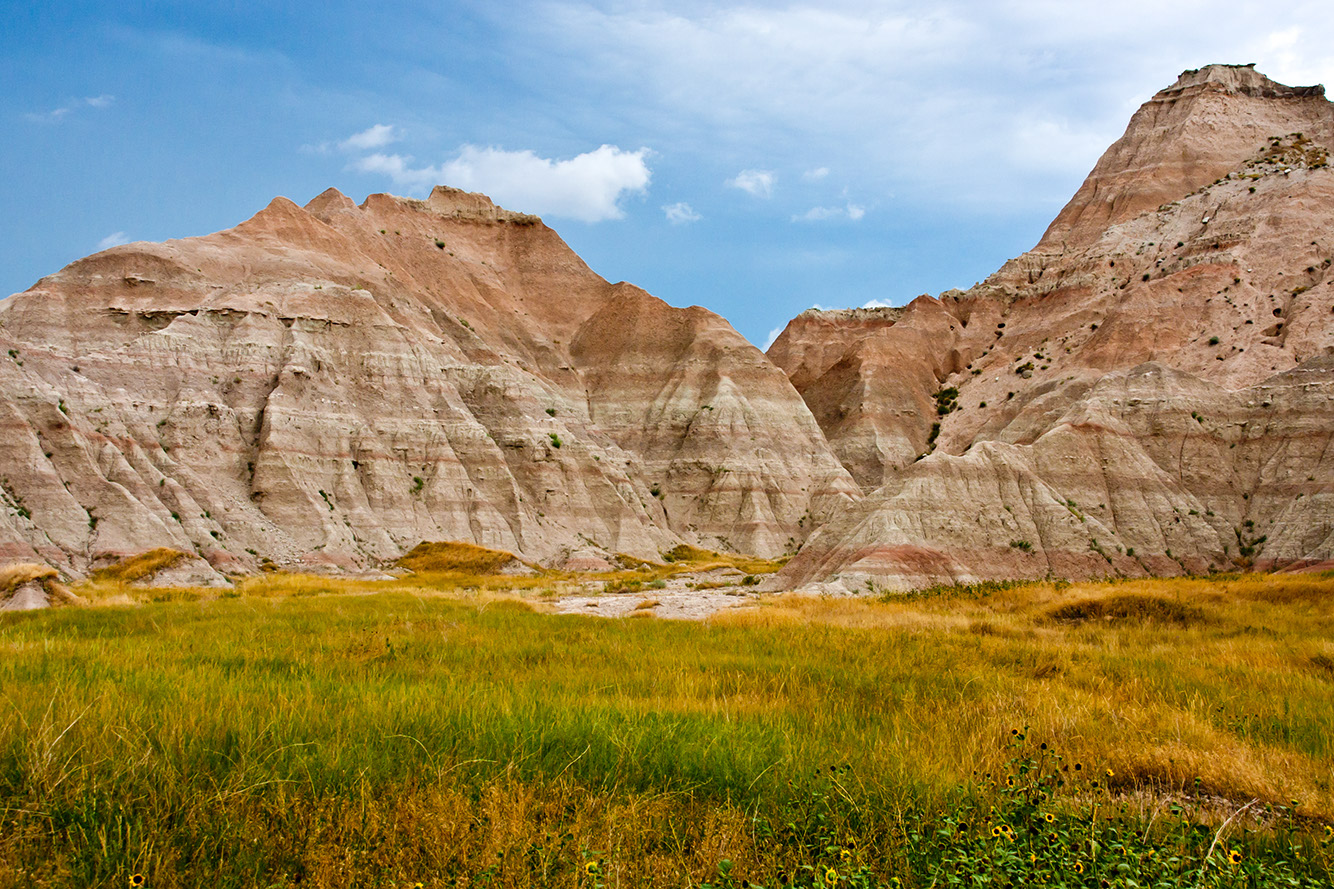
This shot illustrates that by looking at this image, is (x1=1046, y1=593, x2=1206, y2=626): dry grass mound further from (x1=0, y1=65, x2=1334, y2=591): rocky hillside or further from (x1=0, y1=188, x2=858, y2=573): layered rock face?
(x1=0, y1=188, x2=858, y2=573): layered rock face

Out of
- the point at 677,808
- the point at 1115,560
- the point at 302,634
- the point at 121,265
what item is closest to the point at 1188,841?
the point at 677,808

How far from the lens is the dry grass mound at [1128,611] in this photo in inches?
623

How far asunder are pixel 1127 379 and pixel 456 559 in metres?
44.0

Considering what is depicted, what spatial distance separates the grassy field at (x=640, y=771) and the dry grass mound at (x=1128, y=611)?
815 cm

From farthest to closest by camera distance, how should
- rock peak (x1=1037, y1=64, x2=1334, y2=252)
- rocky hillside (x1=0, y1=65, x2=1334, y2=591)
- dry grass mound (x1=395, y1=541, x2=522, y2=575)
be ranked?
1. rock peak (x1=1037, y1=64, x2=1334, y2=252)
2. dry grass mound (x1=395, y1=541, x2=522, y2=575)
3. rocky hillside (x1=0, y1=65, x2=1334, y2=591)

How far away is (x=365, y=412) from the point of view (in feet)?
195

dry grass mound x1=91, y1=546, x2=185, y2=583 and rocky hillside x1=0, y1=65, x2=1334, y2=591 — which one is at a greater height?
→ rocky hillside x1=0, y1=65, x2=1334, y2=591

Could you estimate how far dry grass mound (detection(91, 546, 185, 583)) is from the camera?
33.6m

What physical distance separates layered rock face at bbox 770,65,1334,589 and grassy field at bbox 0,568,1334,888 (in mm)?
25200

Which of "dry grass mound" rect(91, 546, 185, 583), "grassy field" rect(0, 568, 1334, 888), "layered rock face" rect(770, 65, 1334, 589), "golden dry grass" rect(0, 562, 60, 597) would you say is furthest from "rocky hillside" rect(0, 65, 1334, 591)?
"grassy field" rect(0, 568, 1334, 888)

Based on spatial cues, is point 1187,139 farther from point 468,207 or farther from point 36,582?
point 36,582

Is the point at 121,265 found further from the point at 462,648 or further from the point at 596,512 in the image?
the point at 462,648

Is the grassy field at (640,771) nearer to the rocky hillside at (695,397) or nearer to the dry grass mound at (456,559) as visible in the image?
the rocky hillside at (695,397)

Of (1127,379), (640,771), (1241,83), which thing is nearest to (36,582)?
(640,771)
